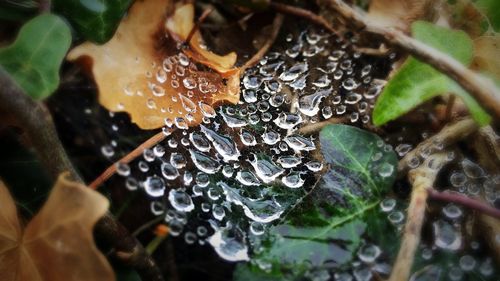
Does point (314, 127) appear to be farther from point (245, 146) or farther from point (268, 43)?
point (268, 43)

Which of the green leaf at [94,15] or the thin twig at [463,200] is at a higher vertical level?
the thin twig at [463,200]

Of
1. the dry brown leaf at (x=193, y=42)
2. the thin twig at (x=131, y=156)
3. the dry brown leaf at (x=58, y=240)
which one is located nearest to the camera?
the dry brown leaf at (x=58, y=240)

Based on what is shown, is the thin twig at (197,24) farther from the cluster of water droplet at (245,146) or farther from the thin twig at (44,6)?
the thin twig at (44,6)

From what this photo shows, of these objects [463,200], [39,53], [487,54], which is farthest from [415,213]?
[39,53]

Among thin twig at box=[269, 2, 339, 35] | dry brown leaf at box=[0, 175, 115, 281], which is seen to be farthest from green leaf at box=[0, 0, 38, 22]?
thin twig at box=[269, 2, 339, 35]

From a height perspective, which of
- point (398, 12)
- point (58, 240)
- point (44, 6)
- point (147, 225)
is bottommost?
point (147, 225)

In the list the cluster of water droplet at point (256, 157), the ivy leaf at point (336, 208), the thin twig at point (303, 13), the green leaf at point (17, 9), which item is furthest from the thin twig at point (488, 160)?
the green leaf at point (17, 9)

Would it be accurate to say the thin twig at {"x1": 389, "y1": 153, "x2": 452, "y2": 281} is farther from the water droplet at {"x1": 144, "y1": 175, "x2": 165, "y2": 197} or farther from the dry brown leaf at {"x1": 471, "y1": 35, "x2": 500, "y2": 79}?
the water droplet at {"x1": 144, "y1": 175, "x2": 165, "y2": 197}
